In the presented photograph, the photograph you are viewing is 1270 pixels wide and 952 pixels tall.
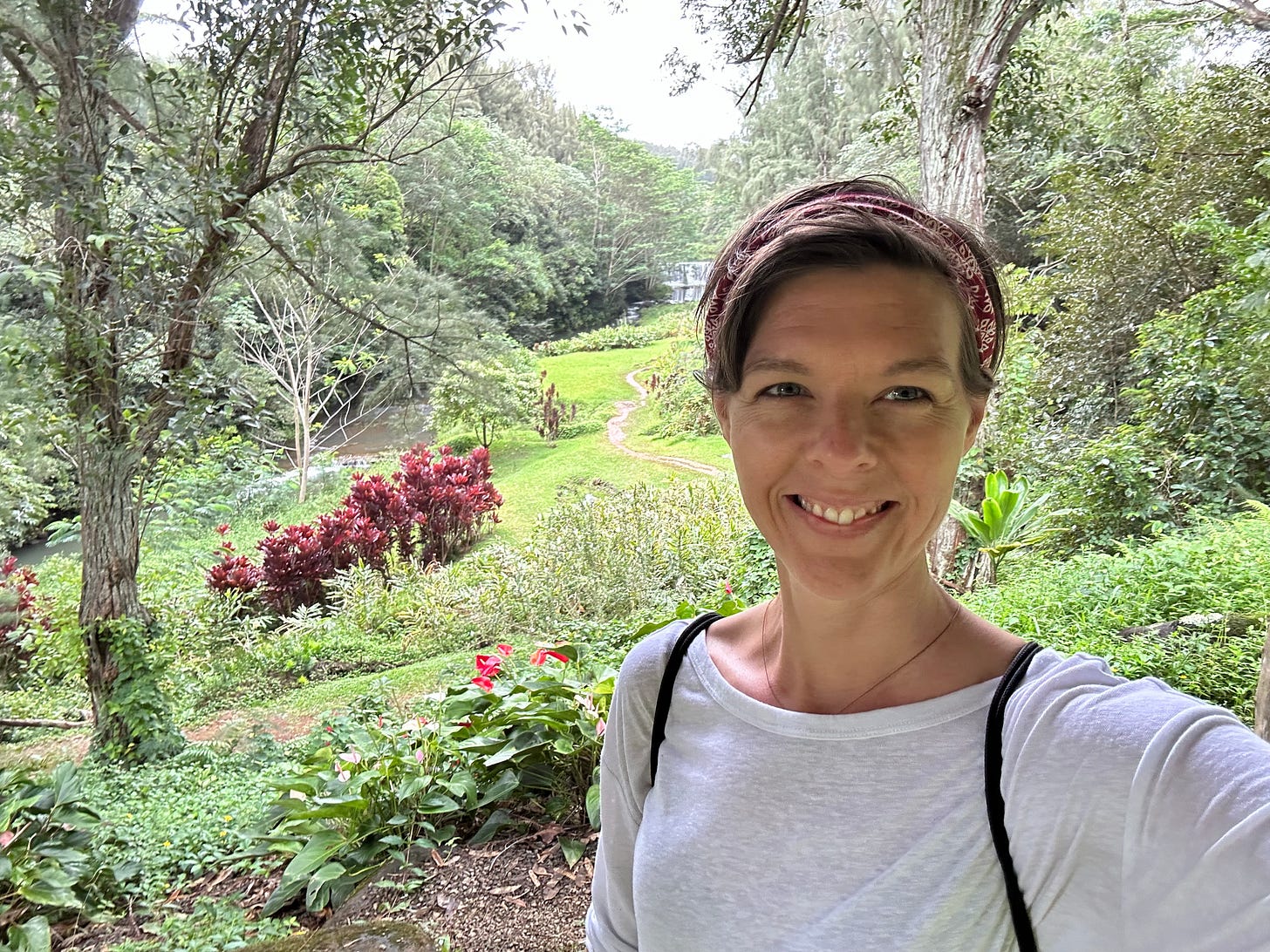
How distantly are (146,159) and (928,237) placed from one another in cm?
260

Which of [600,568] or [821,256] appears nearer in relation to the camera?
[821,256]

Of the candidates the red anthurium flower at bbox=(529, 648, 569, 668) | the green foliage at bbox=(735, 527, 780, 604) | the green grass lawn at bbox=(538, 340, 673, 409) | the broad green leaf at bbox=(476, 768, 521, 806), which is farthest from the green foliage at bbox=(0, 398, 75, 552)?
the green grass lawn at bbox=(538, 340, 673, 409)

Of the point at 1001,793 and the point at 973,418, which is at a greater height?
the point at 973,418

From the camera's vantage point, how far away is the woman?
0.43m

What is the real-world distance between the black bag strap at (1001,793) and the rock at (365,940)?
135cm

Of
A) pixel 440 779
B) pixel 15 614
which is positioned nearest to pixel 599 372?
pixel 15 614

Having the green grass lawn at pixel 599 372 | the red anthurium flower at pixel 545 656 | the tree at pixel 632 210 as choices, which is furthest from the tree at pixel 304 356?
the red anthurium flower at pixel 545 656

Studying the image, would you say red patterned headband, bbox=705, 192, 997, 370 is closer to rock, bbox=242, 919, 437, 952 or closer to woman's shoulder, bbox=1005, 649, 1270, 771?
woman's shoulder, bbox=1005, 649, 1270, 771

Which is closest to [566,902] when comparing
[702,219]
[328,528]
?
[328,528]

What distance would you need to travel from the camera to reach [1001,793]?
463 mm

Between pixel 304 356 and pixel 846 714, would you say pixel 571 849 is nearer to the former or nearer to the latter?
pixel 846 714


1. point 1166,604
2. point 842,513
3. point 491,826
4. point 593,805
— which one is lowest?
point 491,826

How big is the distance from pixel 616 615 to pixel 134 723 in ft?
6.04

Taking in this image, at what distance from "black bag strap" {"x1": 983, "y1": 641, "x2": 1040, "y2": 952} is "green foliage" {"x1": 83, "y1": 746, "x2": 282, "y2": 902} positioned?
2133 mm
